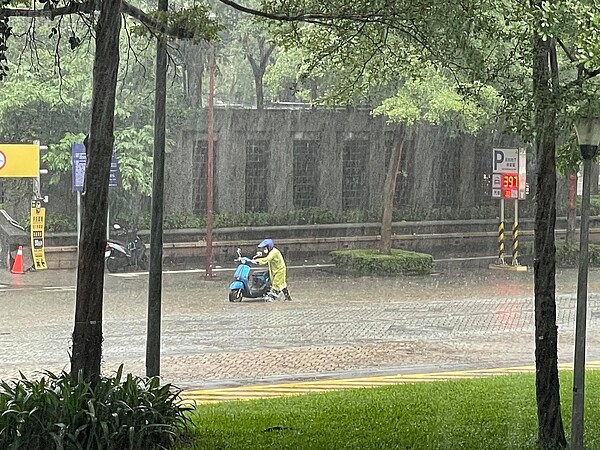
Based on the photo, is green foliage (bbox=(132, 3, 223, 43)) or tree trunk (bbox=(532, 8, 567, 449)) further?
green foliage (bbox=(132, 3, 223, 43))

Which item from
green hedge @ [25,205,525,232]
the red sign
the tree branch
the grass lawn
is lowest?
the grass lawn

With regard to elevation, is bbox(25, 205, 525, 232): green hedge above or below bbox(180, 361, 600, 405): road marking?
above

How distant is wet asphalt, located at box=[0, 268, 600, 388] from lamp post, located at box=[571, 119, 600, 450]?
211 inches

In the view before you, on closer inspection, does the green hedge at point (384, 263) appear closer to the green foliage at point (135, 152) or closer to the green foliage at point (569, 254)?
the green foliage at point (569, 254)

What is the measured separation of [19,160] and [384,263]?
7576 mm

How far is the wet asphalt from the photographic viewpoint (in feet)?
39.9

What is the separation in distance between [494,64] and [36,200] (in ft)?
51.5

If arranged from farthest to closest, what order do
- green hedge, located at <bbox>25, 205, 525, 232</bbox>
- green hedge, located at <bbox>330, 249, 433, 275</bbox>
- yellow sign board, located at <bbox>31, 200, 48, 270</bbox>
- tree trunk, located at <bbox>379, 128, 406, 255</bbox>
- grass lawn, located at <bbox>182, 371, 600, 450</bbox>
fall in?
tree trunk, located at <bbox>379, 128, 406, 255</bbox> → green hedge, located at <bbox>330, 249, 433, 275</bbox> → green hedge, located at <bbox>25, 205, 525, 232</bbox> → yellow sign board, located at <bbox>31, 200, 48, 270</bbox> → grass lawn, located at <bbox>182, 371, 600, 450</bbox>

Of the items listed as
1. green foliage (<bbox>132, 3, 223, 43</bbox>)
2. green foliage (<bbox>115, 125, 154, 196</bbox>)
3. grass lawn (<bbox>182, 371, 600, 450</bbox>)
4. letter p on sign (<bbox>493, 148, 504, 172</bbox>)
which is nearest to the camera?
grass lawn (<bbox>182, 371, 600, 450</bbox>)

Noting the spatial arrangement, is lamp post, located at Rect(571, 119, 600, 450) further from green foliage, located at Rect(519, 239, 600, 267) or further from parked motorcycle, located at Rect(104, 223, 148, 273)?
green foliage, located at Rect(519, 239, 600, 267)

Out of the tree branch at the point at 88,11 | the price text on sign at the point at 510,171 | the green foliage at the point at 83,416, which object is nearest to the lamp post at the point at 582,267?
the green foliage at the point at 83,416

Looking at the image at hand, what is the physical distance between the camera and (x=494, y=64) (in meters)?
6.74

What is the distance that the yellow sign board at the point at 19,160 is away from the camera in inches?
824

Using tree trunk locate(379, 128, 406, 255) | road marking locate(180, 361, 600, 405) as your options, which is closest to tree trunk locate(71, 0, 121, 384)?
road marking locate(180, 361, 600, 405)
